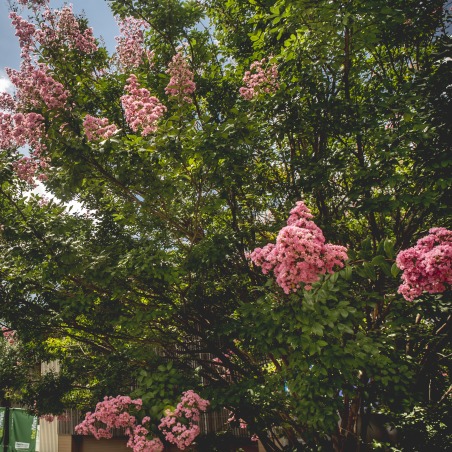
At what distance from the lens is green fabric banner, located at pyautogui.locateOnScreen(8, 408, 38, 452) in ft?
52.1

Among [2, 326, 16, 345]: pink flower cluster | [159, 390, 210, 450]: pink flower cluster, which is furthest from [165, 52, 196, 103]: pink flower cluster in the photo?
[2, 326, 16, 345]: pink flower cluster

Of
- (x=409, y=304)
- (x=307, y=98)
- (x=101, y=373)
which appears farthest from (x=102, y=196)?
(x=409, y=304)

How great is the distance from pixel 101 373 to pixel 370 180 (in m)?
4.53

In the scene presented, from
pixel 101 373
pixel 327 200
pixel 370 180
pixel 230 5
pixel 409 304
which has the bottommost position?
pixel 101 373

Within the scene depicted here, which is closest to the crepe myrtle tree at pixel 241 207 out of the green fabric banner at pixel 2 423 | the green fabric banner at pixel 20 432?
the green fabric banner at pixel 2 423

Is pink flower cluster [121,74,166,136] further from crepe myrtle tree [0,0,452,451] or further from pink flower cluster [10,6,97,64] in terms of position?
pink flower cluster [10,6,97,64]

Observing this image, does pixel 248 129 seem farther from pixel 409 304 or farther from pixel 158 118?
pixel 409 304

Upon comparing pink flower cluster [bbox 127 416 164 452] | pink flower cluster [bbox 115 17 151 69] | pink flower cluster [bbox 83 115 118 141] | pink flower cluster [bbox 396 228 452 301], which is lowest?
pink flower cluster [bbox 127 416 164 452]

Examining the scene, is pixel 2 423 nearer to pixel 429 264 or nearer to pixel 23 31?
pixel 23 31

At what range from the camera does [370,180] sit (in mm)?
3850

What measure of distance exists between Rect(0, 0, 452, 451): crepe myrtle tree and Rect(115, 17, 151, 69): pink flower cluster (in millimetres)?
23

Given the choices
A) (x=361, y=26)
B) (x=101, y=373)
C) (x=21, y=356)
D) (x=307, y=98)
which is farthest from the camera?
(x=21, y=356)

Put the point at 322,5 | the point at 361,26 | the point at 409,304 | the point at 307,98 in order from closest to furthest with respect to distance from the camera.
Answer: the point at 322,5 < the point at 361,26 < the point at 409,304 < the point at 307,98

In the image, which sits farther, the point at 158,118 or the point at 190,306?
the point at 190,306
